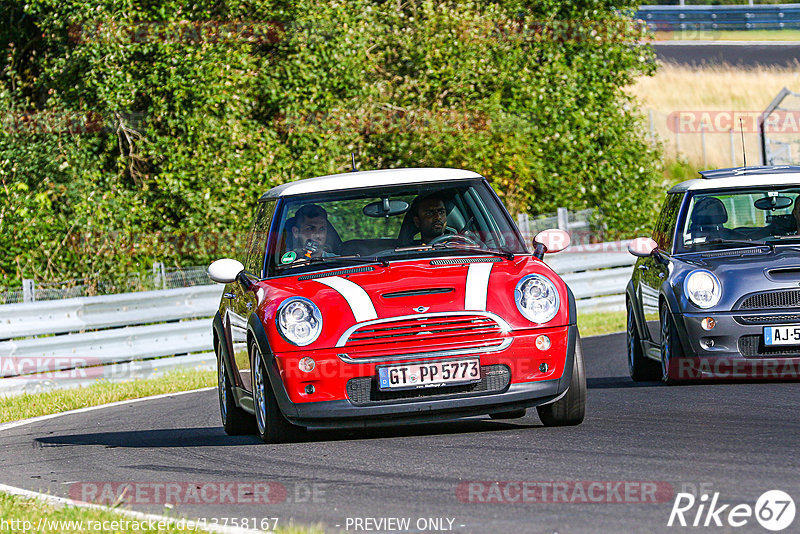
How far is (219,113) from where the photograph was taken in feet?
74.5

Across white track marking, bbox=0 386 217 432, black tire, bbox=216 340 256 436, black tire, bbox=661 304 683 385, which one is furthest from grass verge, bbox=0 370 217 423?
black tire, bbox=661 304 683 385

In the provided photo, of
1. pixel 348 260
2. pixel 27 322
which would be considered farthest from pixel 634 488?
pixel 27 322

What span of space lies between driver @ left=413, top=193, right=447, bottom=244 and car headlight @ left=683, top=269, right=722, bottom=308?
6.77ft

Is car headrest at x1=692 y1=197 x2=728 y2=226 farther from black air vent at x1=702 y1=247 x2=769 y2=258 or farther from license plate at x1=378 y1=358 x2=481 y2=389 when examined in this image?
license plate at x1=378 y1=358 x2=481 y2=389

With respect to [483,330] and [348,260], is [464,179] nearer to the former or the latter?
[348,260]

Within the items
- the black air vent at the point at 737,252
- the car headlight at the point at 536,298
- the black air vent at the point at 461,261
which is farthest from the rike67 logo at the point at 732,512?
the black air vent at the point at 737,252

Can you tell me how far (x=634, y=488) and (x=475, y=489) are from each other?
704mm

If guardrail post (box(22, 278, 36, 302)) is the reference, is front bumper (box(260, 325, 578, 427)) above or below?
above

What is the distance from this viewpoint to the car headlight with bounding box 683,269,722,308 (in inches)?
392

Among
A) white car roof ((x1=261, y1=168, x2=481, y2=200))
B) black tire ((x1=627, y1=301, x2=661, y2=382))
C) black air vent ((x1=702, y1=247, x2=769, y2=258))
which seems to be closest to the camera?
white car roof ((x1=261, y1=168, x2=481, y2=200))

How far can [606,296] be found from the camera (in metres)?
22.3

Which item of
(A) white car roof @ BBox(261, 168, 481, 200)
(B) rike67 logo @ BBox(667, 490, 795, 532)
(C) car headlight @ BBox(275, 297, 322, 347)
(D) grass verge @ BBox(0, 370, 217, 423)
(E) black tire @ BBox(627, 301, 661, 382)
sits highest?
(A) white car roof @ BBox(261, 168, 481, 200)

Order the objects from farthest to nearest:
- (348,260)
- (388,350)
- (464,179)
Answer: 1. (464,179)
2. (348,260)
3. (388,350)

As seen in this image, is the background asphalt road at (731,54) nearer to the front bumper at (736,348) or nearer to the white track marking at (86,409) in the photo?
the white track marking at (86,409)
